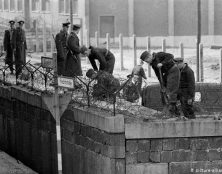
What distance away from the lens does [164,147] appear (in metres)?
20.9

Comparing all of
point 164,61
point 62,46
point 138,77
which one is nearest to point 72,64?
point 62,46

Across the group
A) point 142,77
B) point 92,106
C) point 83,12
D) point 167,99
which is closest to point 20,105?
point 142,77

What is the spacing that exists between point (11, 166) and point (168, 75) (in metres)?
8.79

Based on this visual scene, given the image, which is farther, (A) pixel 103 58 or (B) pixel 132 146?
(A) pixel 103 58

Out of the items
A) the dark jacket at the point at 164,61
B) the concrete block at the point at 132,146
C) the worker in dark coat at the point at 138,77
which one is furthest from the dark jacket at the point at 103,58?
the concrete block at the point at 132,146

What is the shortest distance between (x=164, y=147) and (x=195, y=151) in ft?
2.01

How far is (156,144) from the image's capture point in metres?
20.9

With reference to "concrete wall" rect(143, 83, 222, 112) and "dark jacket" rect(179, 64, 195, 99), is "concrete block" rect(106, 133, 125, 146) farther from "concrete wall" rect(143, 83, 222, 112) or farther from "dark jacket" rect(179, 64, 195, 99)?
"concrete wall" rect(143, 83, 222, 112)

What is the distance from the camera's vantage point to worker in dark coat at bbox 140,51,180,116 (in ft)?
68.6

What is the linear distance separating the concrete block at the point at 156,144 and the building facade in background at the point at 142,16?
45214 millimetres

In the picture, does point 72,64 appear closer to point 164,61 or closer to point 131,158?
point 164,61

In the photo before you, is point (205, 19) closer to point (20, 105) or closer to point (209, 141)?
point (20, 105)

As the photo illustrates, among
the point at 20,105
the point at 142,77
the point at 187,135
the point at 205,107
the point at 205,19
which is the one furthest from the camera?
the point at 205,19

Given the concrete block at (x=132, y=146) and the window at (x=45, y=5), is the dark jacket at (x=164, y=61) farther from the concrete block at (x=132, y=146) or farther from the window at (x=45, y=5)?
the window at (x=45, y=5)
